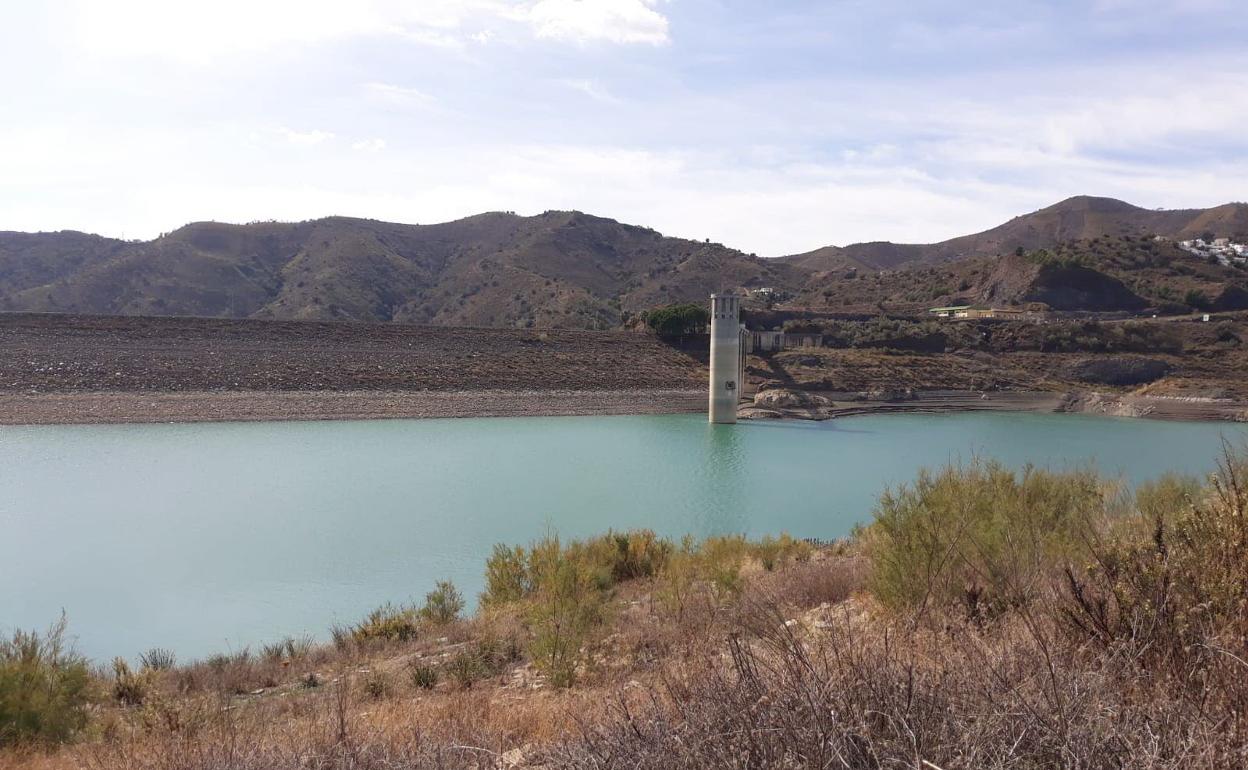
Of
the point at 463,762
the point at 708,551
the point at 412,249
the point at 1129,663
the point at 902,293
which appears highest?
the point at 412,249

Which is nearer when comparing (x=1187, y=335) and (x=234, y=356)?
(x=234, y=356)

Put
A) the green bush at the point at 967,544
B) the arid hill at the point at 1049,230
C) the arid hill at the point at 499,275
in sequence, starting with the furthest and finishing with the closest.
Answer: the arid hill at the point at 1049,230
the arid hill at the point at 499,275
the green bush at the point at 967,544

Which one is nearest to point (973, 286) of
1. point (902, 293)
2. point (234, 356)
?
point (902, 293)

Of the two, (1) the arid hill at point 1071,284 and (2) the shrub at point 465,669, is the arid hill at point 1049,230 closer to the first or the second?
(1) the arid hill at point 1071,284

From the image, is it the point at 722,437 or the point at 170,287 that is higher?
the point at 170,287

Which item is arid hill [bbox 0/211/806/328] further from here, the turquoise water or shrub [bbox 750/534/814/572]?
shrub [bbox 750/534/814/572]

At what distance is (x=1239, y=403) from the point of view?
120 feet

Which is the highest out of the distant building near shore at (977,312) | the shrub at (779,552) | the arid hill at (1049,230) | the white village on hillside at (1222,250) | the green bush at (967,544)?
the arid hill at (1049,230)

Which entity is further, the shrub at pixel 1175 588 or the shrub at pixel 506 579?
the shrub at pixel 506 579

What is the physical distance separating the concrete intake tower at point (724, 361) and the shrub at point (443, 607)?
24.8 metres

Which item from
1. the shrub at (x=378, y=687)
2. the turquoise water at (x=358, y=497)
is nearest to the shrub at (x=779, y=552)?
the turquoise water at (x=358, y=497)

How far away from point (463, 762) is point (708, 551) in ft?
22.4

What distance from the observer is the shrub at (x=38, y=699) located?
501 centimetres

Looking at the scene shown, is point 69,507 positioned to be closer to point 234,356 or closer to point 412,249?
point 234,356
